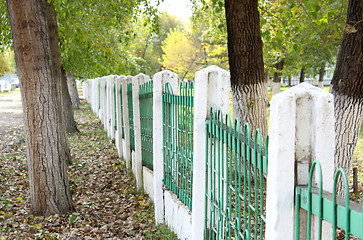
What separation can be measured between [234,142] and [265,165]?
24.9 inches

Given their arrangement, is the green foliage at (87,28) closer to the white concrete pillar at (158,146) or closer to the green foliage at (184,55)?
the white concrete pillar at (158,146)

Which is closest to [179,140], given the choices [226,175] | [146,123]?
[226,175]

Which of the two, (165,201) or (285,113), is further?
(165,201)

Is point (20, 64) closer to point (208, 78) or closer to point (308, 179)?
point (208, 78)

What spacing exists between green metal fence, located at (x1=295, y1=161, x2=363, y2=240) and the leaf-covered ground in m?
3.43

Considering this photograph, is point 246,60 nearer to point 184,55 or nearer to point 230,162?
point 230,162

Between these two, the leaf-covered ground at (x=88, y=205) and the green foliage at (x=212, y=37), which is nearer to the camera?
the leaf-covered ground at (x=88, y=205)

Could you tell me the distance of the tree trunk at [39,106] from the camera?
17.4ft

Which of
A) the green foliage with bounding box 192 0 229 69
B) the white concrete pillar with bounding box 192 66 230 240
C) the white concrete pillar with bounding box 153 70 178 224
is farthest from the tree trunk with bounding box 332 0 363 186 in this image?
the green foliage with bounding box 192 0 229 69

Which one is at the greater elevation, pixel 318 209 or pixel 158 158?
pixel 318 209

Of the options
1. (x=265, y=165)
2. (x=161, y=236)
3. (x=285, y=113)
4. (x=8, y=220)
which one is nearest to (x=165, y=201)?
(x=161, y=236)

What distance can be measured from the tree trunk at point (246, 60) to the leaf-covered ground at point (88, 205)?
8.13 ft

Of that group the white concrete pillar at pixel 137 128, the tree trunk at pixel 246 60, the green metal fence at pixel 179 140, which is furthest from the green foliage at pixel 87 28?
the green metal fence at pixel 179 140

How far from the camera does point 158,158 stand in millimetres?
5664
